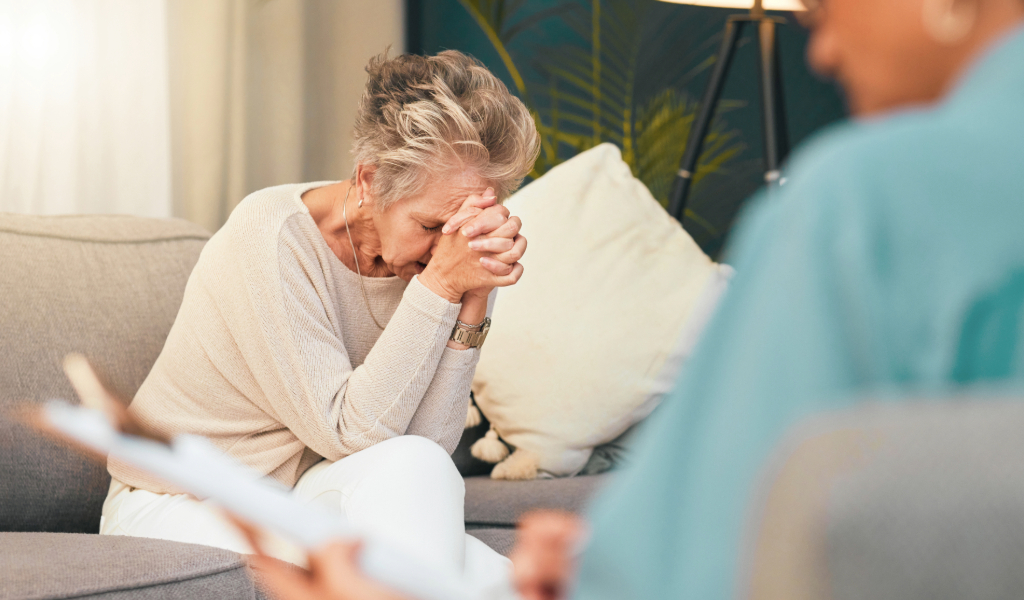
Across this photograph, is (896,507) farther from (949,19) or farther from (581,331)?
(581,331)

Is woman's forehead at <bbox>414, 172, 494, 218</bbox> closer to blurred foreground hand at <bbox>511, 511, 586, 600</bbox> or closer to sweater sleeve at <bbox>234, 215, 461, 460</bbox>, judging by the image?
sweater sleeve at <bbox>234, 215, 461, 460</bbox>

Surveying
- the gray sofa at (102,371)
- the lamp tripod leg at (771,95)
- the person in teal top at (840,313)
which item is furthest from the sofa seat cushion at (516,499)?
the person in teal top at (840,313)

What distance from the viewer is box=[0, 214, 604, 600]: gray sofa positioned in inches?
41.9

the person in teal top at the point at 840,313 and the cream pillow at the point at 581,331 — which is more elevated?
the person in teal top at the point at 840,313

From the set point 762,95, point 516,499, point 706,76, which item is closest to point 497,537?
Answer: point 516,499

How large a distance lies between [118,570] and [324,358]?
1.37 ft

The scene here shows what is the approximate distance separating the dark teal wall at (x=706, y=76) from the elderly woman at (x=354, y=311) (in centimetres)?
154

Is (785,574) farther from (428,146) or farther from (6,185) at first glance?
(6,185)

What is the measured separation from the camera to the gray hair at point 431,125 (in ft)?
4.42

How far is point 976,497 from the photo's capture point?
297mm

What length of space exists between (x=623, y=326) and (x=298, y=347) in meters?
0.70

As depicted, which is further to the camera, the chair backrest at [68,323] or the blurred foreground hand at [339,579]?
the chair backrest at [68,323]

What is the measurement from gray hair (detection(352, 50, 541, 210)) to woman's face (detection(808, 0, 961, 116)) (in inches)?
39.0

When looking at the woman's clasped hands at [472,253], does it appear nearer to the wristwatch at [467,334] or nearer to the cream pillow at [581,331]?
the wristwatch at [467,334]
